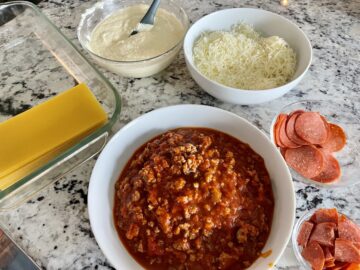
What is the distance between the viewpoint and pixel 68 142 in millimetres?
1894

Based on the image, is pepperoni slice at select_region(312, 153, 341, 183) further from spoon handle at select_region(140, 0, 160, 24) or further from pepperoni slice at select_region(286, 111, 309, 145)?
spoon handle at select_region(140, 0, 160, 24)

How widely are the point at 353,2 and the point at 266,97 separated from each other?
1.54 meters

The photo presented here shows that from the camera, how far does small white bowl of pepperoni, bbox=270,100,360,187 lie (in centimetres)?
183

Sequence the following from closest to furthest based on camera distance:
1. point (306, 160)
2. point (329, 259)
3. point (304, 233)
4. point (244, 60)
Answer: point (329, 259)
point (304, 233)
point (306, 160)
point (244, 60)

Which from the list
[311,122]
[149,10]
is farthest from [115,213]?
[149,10]

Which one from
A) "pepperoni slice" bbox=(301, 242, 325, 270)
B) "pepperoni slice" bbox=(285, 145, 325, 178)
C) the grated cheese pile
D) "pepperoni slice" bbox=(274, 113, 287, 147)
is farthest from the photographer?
the grated cheese pile

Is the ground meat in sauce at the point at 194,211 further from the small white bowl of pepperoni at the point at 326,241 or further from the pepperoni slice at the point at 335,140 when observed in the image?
the pepperoni slice at the point at 335,140

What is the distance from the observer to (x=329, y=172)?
72.8 inches

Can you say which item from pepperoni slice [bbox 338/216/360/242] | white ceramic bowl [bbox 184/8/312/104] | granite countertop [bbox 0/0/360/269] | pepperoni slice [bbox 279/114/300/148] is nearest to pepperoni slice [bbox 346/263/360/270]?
pepperoni slice [bbox 338/216/360/242]

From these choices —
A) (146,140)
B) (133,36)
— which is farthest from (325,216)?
(133,36)

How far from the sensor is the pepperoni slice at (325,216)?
65.2 inches

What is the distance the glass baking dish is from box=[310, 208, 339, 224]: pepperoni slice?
3.62 feet

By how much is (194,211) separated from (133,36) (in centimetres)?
126

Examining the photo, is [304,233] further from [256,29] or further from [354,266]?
[256,29]
